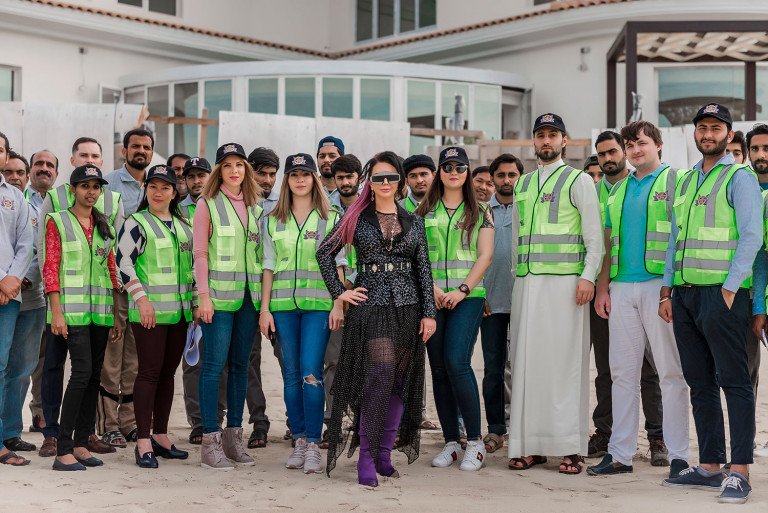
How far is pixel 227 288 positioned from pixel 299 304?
0.47 metres

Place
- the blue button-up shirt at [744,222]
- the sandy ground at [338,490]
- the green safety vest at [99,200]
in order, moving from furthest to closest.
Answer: the green safety vest at [99,200], the blue button-up shirt at [744,222], the sandy ground at [338,490]

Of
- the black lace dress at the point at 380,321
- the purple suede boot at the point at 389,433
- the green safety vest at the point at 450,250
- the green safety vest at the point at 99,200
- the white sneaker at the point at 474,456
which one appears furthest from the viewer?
the green safety vest at the point at 99,200

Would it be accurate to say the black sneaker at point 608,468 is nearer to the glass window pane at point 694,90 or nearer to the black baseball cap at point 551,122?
the black baseball cap at point 551,122

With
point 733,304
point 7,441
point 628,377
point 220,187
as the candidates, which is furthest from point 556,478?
point 7,441

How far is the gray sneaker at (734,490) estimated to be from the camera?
5.50 m

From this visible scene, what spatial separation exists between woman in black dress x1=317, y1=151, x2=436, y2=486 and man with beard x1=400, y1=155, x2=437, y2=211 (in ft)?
3.37

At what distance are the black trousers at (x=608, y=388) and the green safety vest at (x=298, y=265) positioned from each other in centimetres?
190

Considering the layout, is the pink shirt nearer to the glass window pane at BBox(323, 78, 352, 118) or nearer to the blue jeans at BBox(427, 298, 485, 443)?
the blue jeans at BBox(427, 298, 485, 443)

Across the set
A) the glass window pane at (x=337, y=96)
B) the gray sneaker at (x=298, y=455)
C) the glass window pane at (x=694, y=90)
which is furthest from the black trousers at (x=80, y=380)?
the glass window pane at (x=694, y=90)

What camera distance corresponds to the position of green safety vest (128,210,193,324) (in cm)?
654

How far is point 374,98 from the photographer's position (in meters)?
16.9

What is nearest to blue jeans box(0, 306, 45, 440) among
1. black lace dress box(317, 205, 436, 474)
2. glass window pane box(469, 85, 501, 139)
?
black lace dress box(317, 205, 436, 474)

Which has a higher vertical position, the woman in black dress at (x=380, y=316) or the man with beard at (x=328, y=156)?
the man with beard at (x=328, y=156)

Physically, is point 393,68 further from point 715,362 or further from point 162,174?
point 715,362
